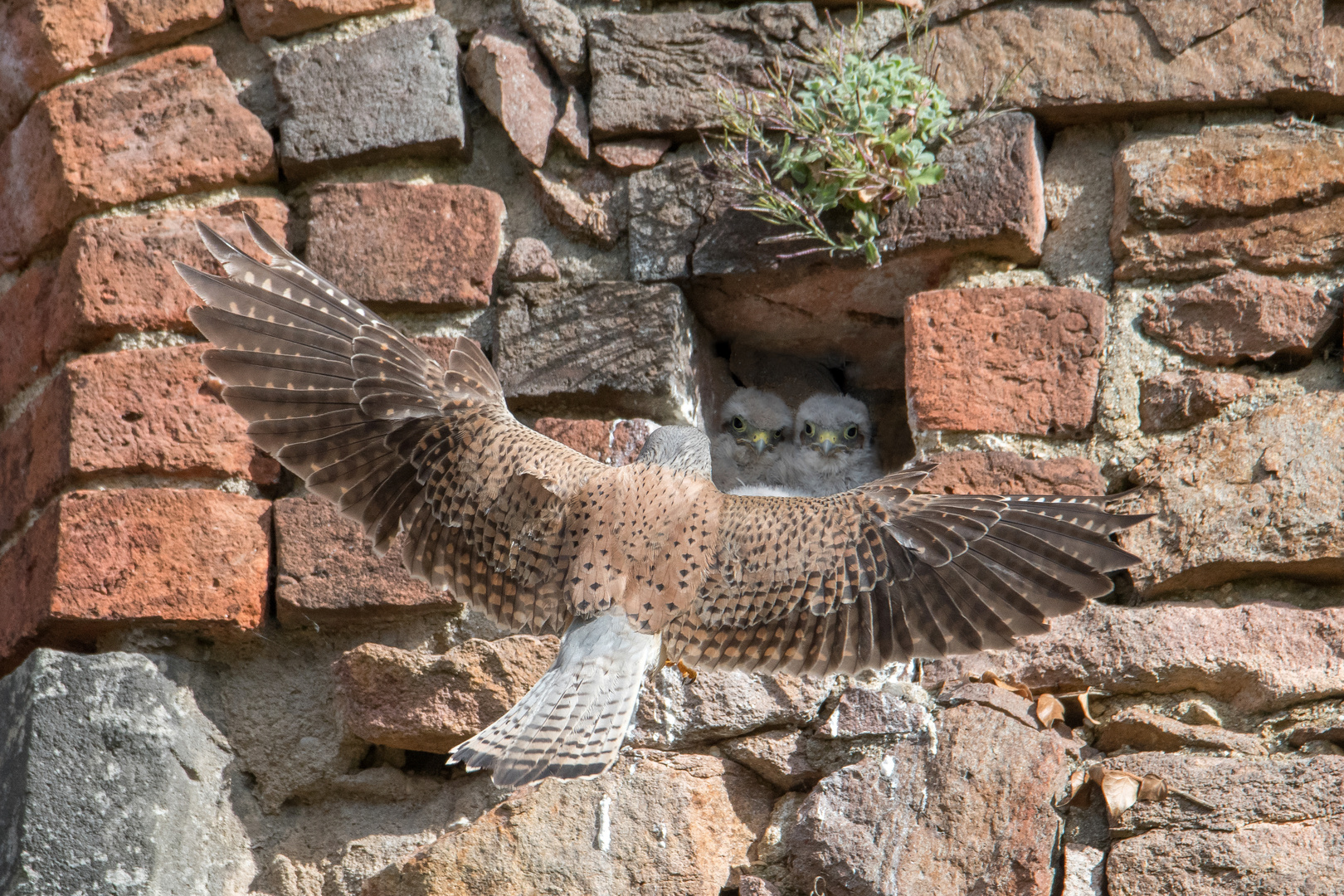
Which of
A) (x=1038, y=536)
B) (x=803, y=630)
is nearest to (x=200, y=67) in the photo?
(x=803, y=630)

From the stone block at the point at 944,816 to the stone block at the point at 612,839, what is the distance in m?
0.14

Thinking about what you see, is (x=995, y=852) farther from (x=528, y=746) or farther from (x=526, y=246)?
(x=526, y=246)

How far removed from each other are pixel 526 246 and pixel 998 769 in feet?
5.08

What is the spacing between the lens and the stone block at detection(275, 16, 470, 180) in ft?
10.2

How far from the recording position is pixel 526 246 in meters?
3.06

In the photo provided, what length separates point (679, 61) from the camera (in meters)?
3.06

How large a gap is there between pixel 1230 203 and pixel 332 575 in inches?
81.8

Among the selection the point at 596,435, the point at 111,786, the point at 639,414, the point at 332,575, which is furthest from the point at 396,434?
the point at 111,786

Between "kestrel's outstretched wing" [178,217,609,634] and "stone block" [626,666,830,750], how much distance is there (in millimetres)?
276

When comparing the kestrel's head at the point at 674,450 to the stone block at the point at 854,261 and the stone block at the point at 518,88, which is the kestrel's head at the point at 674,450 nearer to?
the stone block at the point at 854,261

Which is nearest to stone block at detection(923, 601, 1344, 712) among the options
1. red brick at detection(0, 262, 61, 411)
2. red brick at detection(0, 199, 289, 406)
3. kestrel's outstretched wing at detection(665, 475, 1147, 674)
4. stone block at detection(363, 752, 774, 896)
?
kestrel's outstretched wing at detection(665, 475, 1147, 674)

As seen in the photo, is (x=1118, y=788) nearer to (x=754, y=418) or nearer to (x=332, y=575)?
(x=332, y=575)

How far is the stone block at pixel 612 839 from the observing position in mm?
2516

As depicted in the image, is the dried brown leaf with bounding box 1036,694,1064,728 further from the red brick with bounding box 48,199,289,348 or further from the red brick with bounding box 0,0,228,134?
the red brick with bounding box 0,0,228,134
